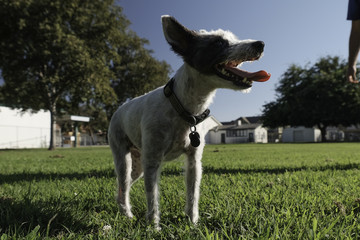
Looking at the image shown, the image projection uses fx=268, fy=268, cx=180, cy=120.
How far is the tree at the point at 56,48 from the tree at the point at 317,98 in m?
33.4

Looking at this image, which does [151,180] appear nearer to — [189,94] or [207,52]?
[189,94]

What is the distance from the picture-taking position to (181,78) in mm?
2564

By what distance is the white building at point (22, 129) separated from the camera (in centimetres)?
3450

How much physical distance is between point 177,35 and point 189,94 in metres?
0.55

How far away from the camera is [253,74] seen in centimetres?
238

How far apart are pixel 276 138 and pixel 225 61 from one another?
7934cm

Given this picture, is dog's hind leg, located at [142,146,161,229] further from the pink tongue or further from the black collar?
the pink tongue

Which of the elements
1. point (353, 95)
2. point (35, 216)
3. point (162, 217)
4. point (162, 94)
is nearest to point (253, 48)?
point (162, 94)

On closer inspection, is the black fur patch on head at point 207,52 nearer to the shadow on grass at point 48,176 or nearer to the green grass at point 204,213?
the green grass at point 204,213

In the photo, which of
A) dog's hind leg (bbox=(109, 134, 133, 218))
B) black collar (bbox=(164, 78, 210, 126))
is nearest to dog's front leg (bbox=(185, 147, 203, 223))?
black collar (bbox=(164, 78, 210, 126))

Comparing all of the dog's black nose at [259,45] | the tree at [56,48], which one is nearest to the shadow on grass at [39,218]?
the dog's black nose at [259,45]

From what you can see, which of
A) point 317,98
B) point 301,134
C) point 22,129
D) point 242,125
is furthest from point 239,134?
point 22,129

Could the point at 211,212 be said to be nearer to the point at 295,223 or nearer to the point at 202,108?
the point at 295,223

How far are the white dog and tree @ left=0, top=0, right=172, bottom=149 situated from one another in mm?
19401
